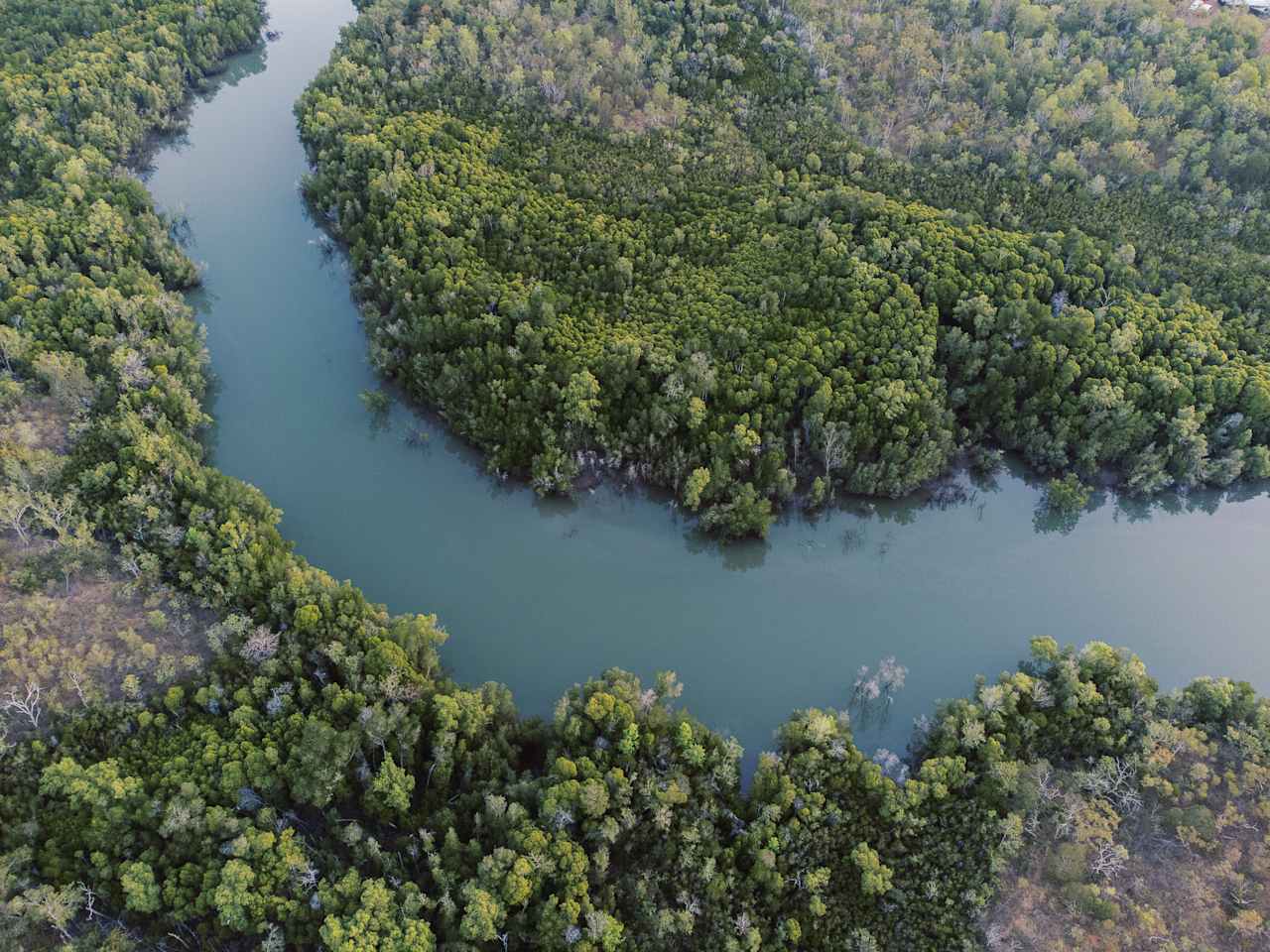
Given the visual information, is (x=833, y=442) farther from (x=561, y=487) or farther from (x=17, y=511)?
(x=17, y=511)

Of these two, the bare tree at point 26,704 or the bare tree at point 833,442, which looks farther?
the bare tree at point 833,442

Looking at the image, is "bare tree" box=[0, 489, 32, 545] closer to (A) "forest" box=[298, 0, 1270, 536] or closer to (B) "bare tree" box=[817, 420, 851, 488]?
(A) "forest" box=[298, 0, 1270, 536]

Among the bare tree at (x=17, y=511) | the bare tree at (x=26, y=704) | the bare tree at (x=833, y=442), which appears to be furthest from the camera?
the bare tree at (x=833, y=442)

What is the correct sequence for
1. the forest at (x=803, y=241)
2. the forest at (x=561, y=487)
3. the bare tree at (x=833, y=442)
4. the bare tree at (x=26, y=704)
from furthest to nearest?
1. the forest at (x=803, y=241)
2. the bare tree at (x=833, y=442)
3. the bare tree at (x=26, y=704)
4. the forest at (x=561, y=487)

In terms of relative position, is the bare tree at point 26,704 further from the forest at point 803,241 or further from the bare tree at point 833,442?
the bare tree at point 833,442

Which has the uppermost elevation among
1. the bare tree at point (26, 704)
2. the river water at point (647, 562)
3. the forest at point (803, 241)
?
the forest at point (803, 241)

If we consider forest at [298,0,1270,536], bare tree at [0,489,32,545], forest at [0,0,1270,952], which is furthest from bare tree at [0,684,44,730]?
forest at [298,0,1270,536]

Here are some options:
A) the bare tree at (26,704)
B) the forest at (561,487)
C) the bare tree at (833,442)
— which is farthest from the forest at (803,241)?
the bare tree at (26,704)
